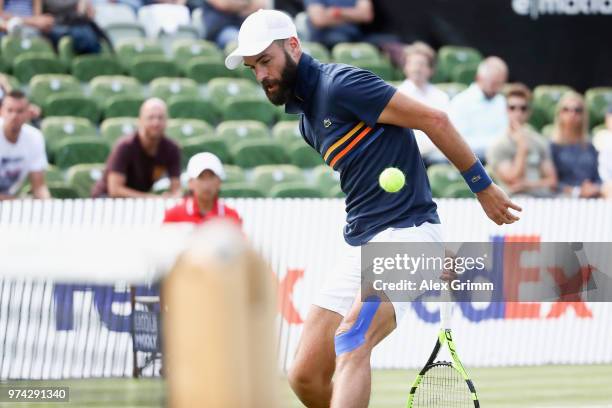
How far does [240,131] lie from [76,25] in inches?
86.2

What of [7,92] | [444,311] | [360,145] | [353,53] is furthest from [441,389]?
[353,53]

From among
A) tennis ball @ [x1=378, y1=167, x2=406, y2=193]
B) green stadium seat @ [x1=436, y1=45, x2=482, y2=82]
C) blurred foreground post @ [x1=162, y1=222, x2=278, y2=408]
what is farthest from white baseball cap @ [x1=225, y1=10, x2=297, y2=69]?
green stadium seat @ [x1=436, y1=45, x2=482, y2=82]

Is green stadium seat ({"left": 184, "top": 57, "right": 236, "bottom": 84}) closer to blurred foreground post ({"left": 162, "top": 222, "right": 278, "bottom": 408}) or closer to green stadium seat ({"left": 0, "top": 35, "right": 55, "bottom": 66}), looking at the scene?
green stadium seat ({"left": 0, "top": 35, "right": 55, "bottom": 66})

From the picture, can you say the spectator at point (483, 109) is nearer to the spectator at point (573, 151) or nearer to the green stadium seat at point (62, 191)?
the spectator at point (573, 151)

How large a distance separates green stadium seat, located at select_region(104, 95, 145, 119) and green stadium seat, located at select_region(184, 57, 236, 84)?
124 centimetres

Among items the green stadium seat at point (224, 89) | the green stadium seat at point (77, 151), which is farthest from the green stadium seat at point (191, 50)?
the green stadium seat at point (77, 151)

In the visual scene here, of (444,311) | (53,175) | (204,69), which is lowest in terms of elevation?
(444,311)

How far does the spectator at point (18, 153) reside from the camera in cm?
1020

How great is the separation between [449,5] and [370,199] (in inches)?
386

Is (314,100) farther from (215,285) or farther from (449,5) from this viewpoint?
(449,5)

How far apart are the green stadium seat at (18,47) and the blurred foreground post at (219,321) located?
10.7 metres

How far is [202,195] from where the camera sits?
9.23 meters

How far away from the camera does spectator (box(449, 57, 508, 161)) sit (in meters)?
12.2

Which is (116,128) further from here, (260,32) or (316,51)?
(260,32)
